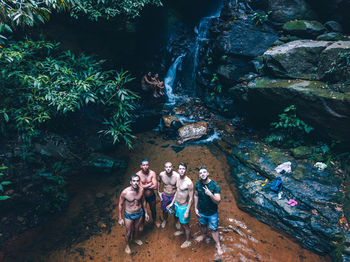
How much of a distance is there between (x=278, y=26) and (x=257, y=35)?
0.91 meters

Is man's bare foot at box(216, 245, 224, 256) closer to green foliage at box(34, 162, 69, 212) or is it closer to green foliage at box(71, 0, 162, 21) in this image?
green foliage at box(34, 162, 69, 212)

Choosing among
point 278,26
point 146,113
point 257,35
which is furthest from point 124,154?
point 278,26

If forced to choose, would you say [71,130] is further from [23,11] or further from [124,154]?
[23,11]

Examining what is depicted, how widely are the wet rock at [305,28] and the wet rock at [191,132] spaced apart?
5.18 m

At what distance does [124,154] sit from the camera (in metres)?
6.91

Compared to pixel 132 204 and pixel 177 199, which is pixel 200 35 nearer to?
pixel 177 199

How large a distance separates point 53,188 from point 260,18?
1010cm

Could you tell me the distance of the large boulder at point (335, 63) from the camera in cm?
503

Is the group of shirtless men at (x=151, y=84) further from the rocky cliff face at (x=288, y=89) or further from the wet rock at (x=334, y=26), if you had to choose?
the wet rock at (x=334, y=26)

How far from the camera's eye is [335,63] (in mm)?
5184

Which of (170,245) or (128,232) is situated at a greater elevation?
(128,232)

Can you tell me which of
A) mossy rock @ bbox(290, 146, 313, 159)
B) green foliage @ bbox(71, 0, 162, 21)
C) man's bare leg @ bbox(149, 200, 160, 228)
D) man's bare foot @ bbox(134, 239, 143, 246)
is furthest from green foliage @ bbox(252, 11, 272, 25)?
man's bare foot @ bbox(134, 239, 143, 246)

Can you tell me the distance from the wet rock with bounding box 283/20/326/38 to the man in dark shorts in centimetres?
728

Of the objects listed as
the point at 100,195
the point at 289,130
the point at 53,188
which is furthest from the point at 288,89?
the point at 53,188
